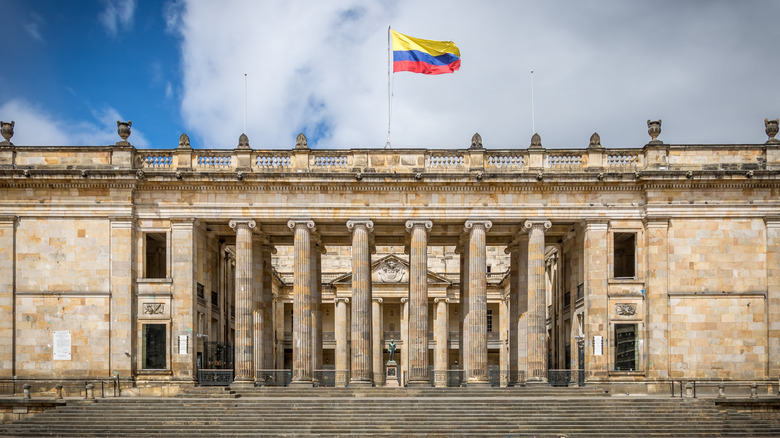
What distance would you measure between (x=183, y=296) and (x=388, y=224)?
1009cm

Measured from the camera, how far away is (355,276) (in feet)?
128

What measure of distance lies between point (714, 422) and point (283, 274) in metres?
42.5

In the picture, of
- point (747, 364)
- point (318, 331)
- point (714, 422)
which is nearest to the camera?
point (714, 422)

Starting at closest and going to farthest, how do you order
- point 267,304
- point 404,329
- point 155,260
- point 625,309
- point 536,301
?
point 625,309 < point 536,301 < point 267,304 < point 155,260 < point 404,329

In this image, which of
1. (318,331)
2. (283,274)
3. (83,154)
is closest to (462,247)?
(318,331)

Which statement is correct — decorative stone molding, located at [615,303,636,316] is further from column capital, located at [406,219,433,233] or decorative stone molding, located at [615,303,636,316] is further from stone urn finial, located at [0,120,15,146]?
stone urn finial, located at [0,120,15,146]

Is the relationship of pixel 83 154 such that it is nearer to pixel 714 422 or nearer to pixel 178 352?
pixel 178 352

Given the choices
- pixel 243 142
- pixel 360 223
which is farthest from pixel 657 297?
pixel 243 142

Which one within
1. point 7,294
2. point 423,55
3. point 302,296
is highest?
point 423,55

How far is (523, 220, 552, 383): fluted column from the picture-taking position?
38.4m

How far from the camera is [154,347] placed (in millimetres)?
38062

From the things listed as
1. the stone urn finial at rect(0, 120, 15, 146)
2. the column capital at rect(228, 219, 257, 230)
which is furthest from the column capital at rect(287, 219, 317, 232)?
the stone urn finial at rect(0, 120, 15, 146)

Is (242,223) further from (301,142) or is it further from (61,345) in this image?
(61,345)

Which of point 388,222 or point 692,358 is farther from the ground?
point 388,222
